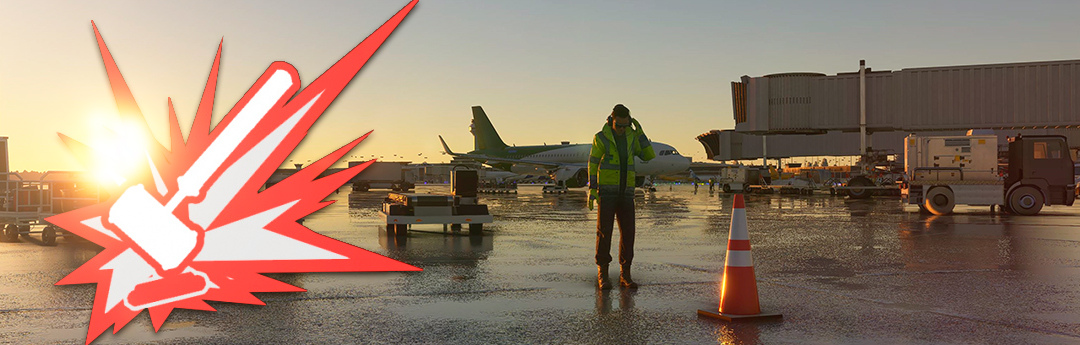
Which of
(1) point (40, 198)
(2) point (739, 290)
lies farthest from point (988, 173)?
(1) point (40, 198)

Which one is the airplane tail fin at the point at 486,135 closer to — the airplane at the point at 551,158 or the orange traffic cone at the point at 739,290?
the airplane at the point at 551,158

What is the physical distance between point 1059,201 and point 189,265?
870 inches

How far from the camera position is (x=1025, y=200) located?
21.9 metres

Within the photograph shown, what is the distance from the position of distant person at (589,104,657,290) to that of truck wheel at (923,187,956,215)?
56.5 ft

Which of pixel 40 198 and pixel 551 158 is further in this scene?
pixel 551 158

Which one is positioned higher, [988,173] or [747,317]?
[988,173]

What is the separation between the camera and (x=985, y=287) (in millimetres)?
7734

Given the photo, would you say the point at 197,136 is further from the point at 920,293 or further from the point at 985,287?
the point at 985,287

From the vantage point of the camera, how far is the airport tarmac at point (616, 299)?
5441 mm

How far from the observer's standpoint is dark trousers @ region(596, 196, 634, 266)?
26.1 feet

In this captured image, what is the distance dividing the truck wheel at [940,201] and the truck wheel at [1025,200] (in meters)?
1.47

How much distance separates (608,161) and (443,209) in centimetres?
641

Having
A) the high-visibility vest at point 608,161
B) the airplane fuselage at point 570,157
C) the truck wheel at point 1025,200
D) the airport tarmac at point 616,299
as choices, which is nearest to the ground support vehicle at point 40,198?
the airport tarmac at point 616,299

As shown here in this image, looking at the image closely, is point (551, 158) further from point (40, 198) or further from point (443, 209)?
point (40, 198)
